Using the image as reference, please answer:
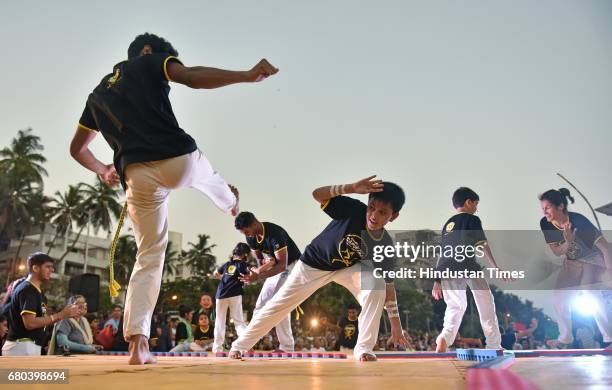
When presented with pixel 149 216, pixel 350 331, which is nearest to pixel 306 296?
pixel 149 216

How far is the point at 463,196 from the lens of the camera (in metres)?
7.09

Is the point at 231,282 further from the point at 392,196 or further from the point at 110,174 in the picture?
the point at 110,174

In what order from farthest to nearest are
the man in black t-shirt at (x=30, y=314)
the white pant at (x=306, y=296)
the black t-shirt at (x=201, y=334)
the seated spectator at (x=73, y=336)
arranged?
the black t-shirt at (x=201, y=334) → the seated spectator at (x=73, y=336) → the man in black t-shirt at (x=30, y=314) → the white pant at (x=306, y=296)

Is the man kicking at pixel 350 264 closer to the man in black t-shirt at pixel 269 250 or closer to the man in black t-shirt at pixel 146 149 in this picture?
the man in black t-shirt at pixel 146 149

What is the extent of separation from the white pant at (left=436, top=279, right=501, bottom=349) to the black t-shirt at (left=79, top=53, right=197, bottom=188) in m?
4.76

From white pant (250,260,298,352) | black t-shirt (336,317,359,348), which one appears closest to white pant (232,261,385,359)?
white pant (250,260,298,352)

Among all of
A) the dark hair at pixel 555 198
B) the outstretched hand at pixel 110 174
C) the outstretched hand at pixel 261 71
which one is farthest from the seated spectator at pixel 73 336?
the dark hair at pixel 555 198

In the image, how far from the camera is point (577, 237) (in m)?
6.91

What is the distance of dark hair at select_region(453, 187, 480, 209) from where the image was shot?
7.08m

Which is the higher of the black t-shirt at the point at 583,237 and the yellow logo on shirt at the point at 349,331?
the black t-shirt at the point at 583,237

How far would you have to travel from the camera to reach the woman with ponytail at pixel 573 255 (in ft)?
22.4

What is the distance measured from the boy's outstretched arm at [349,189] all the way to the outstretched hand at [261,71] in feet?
4.39

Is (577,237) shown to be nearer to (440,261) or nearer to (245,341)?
(440,261)

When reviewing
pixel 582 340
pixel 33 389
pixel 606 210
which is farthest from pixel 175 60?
pixel 606 210
